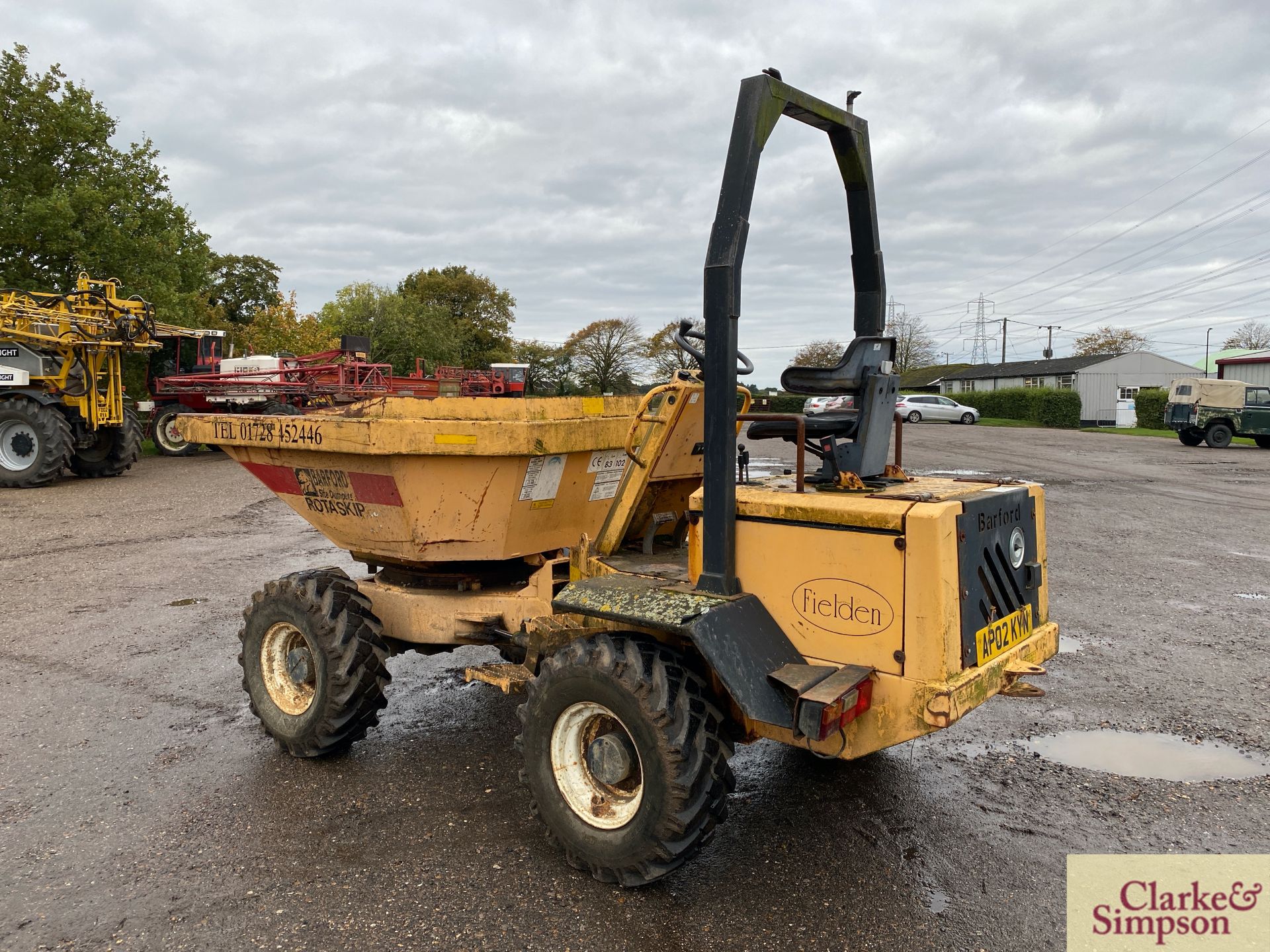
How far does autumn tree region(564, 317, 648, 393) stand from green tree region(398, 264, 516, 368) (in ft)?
41.7

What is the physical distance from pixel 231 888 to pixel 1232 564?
31.8ft

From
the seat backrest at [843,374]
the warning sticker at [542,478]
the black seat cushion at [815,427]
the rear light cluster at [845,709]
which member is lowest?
the rear light cluster at [845,709]

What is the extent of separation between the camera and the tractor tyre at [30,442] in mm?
14344

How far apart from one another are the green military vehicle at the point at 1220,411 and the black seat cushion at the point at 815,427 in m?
26.9

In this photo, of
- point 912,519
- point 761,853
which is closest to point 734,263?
point 912,519

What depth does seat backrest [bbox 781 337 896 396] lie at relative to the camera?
339 centimetres

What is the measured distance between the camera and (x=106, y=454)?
1631 centimetres

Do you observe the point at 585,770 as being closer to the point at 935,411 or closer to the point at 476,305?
the point at 935,411

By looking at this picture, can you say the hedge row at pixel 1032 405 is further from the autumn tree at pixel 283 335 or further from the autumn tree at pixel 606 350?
the autumn tree at pixel 283 335

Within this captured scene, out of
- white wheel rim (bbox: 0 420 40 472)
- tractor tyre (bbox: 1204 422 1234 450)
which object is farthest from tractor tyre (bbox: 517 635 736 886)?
tractor tyre (bbox: 1204 422 1234 450)

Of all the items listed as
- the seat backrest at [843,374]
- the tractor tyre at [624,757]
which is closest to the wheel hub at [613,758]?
the tractor tyre at [624,757]

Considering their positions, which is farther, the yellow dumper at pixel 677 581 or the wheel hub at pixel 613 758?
the wheel hub at pixel 613 758

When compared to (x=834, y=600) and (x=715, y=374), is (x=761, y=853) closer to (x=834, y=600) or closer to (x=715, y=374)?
(x=834, y=600)

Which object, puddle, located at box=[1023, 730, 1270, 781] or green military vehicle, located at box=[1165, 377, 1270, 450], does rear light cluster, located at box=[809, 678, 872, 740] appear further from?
green military vehicle, located at box=[1165, 377, 1270, 450]
